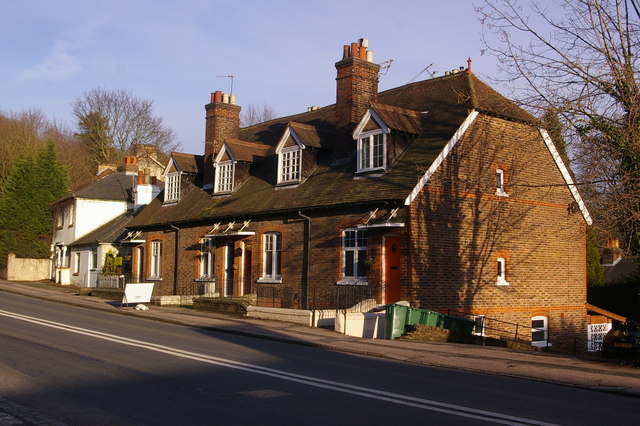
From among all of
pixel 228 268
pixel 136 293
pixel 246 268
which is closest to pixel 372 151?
pixel 246 268

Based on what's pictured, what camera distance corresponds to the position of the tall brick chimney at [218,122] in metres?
33.2

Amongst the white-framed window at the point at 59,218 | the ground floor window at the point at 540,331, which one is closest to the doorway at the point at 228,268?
the ground floor window at the point at 540,331

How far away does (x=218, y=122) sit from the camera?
3341cm

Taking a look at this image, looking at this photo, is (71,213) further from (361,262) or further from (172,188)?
(361,262)

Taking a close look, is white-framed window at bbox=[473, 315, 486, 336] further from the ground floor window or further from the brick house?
the ground floor window

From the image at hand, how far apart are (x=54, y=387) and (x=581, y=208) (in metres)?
20.2

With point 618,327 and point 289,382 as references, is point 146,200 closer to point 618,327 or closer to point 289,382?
point 618,327

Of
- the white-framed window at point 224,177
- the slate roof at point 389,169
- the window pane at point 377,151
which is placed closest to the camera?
the slate roof at point 389,169

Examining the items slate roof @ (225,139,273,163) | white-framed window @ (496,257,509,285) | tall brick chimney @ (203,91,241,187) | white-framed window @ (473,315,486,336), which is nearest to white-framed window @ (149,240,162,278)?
tall brick chimney @ (203,91,241,187)

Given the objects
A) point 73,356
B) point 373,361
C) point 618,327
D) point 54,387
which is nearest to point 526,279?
point 618,327

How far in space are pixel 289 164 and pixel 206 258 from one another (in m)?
6.30

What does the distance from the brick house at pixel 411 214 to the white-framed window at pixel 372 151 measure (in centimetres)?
4

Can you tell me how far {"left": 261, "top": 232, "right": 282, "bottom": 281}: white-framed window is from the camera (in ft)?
82.4

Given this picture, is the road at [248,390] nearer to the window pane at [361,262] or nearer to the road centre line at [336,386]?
the road centre line at [336,386]
